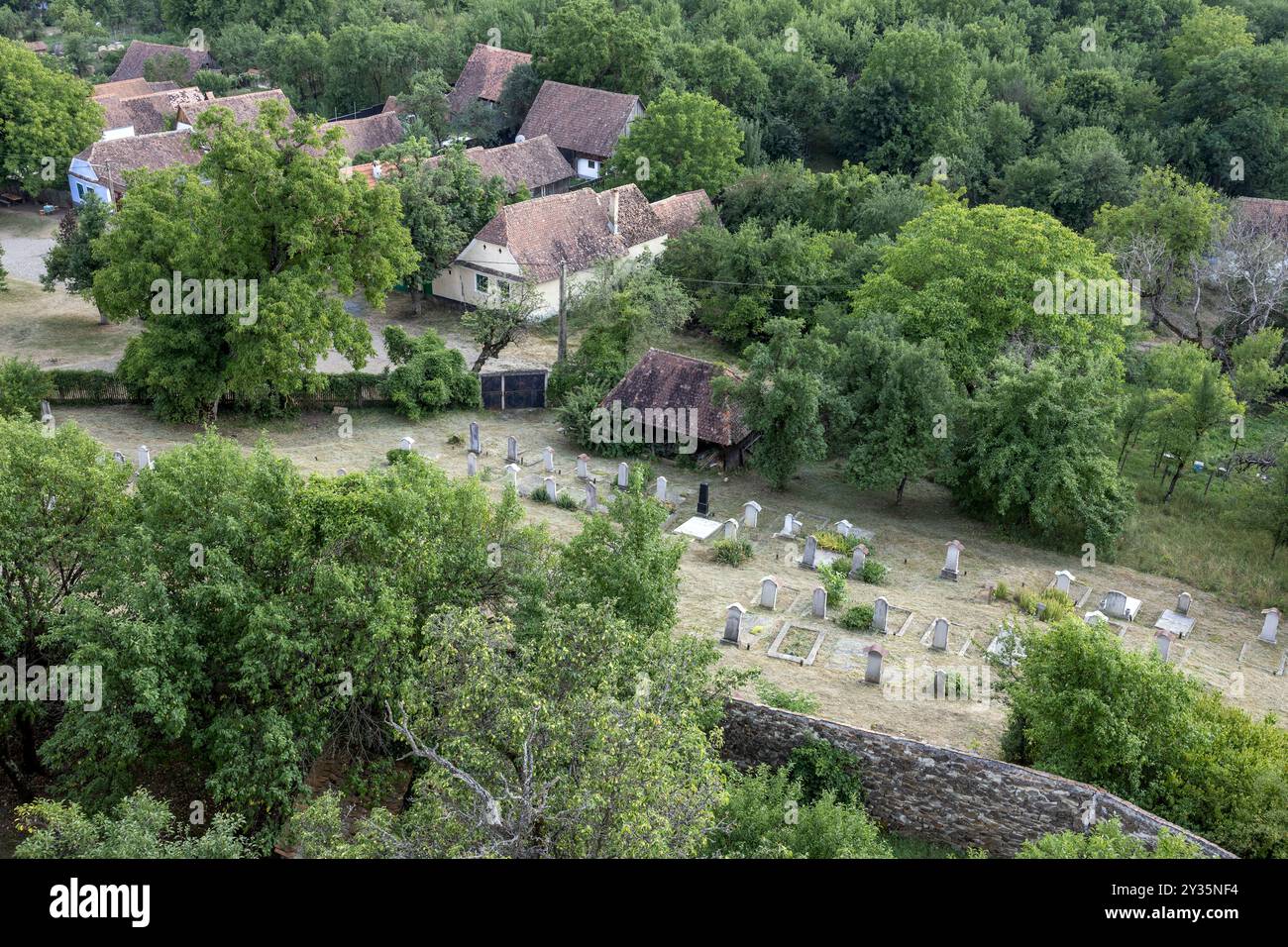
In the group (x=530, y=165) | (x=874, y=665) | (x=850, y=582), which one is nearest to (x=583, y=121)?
(x=530, y=165)

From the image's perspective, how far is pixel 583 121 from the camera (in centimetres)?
6188

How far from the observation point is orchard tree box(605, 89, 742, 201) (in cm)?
5412

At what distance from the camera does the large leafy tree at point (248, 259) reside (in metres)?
36.5

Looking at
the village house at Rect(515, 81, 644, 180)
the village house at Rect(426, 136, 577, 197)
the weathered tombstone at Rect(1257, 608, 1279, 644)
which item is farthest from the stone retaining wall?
A: the village house at Rect(515, 81, 644, 180)

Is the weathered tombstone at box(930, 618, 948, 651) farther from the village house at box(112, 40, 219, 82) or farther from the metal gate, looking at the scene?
the village house at box(112, 40, 219, 82)

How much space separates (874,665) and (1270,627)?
11.9 metres

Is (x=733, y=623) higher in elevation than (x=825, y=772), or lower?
higher

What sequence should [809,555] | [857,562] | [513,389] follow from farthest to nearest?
[513,389], [809,555], [857,562]

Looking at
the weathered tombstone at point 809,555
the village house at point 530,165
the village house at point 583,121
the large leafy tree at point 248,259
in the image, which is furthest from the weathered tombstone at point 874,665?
the village house at point 583,121

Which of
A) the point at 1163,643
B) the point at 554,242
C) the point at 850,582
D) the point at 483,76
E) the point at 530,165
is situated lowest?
the point at 850,582

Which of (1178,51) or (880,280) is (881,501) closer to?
(880,280)

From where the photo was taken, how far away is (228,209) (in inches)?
1460

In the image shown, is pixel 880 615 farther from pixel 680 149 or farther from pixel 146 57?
pixel 146 57

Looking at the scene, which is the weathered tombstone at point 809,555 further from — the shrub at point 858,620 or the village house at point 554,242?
the village house at point 554,242
